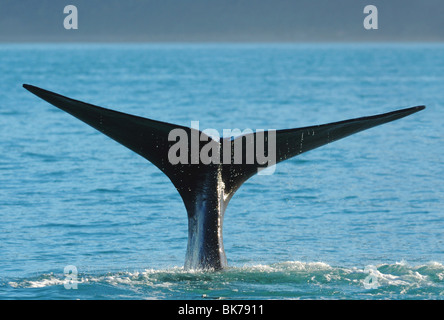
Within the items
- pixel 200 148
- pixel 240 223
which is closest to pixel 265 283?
pixel 200 148

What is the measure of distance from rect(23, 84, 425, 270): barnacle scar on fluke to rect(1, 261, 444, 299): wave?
0.87ft

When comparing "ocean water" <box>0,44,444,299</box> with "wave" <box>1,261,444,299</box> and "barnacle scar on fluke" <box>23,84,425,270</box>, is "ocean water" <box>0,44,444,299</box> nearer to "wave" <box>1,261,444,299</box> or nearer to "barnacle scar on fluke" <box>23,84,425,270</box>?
"wave" <box>1,261,444,299</box>

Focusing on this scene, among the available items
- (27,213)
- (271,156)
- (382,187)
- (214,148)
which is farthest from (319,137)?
(382,187)

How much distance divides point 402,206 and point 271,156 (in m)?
8.49

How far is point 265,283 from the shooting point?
988 centimetres

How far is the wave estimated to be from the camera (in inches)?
366

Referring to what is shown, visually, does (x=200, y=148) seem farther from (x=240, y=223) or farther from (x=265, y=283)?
(x=240, y=223)

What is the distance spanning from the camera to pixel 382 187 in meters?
19.3

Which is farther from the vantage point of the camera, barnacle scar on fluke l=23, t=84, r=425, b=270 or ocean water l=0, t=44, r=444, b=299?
ocean water l=0, t=44, r=444, b=299

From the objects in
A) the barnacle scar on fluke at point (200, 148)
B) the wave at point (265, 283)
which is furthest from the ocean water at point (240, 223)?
the barnacle scar on fluke at point (200, 148)

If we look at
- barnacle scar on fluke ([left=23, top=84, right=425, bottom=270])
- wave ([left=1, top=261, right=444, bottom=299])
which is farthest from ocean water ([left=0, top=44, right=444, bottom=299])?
barnacle scar on fluke ([left=23, top=84, right=425, bottom=270])

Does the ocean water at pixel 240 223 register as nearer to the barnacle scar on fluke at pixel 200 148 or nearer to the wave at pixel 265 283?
the wave at pixel 265 283

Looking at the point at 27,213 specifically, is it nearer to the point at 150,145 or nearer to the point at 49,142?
the point at 150,145

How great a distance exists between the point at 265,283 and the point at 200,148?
196 cm
